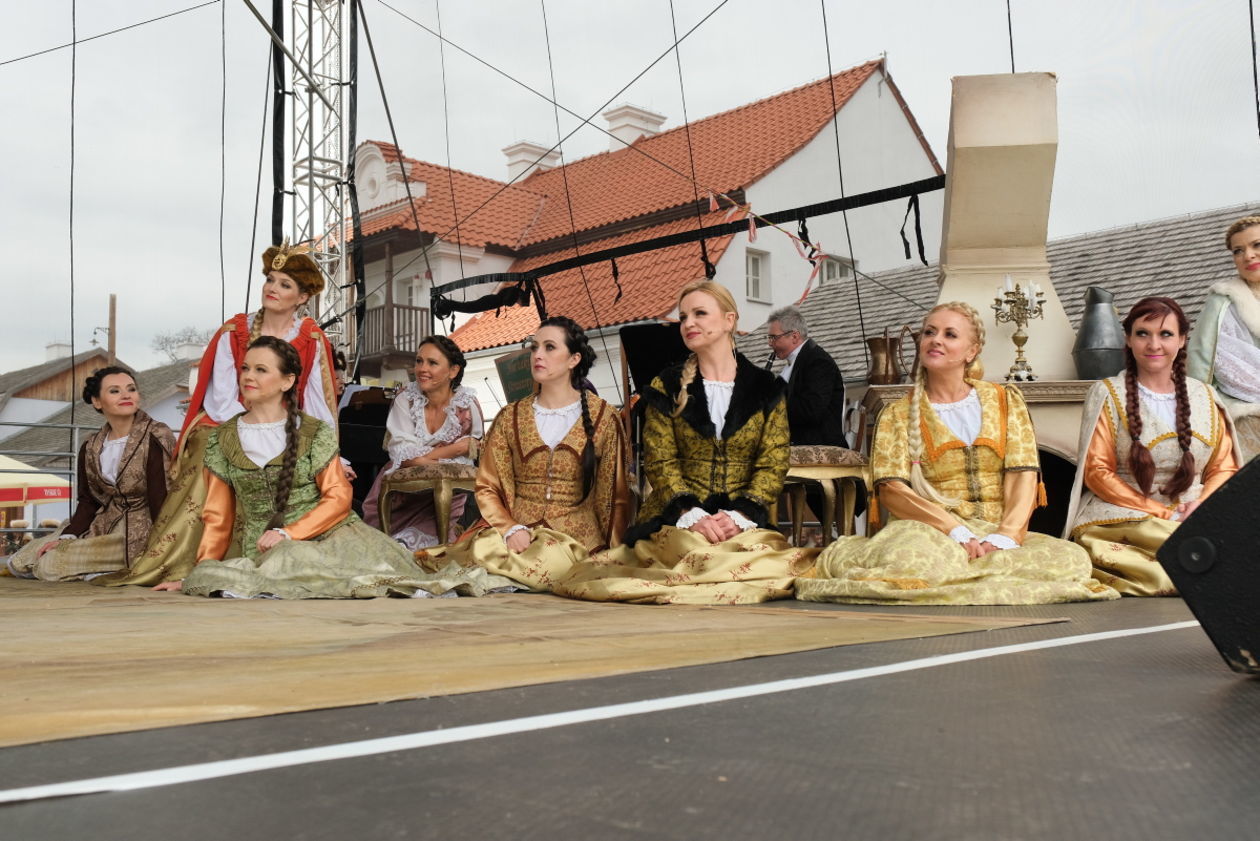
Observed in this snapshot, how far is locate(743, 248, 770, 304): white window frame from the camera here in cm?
1653

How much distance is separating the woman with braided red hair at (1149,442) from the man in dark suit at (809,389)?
1589 mm

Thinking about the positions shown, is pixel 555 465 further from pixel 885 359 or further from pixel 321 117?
pixel 321 117

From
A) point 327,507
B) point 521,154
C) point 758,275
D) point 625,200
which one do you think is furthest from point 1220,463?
point 521,154

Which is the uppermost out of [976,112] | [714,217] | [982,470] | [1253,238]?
[714,217]

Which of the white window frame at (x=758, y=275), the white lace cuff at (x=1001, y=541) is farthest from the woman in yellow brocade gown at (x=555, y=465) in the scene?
the white window frame at (x=758, y=275)

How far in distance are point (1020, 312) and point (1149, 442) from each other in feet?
6.25

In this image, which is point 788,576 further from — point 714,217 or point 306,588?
point 714,217

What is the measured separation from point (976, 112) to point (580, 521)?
3333mm

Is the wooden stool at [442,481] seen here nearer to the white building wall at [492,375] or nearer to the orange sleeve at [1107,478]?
the orange sleeve at [1107,478]

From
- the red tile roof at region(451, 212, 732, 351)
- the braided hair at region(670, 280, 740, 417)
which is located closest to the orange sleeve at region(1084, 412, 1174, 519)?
the braided hair at region(670, 280, 740, 417)

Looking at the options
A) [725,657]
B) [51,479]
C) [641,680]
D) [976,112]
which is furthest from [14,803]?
[51,479]

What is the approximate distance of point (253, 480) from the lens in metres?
5.09

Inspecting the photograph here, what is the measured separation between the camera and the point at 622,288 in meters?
16.8

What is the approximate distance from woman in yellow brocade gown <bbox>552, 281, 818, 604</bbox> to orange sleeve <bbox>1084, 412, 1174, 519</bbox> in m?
1.14
